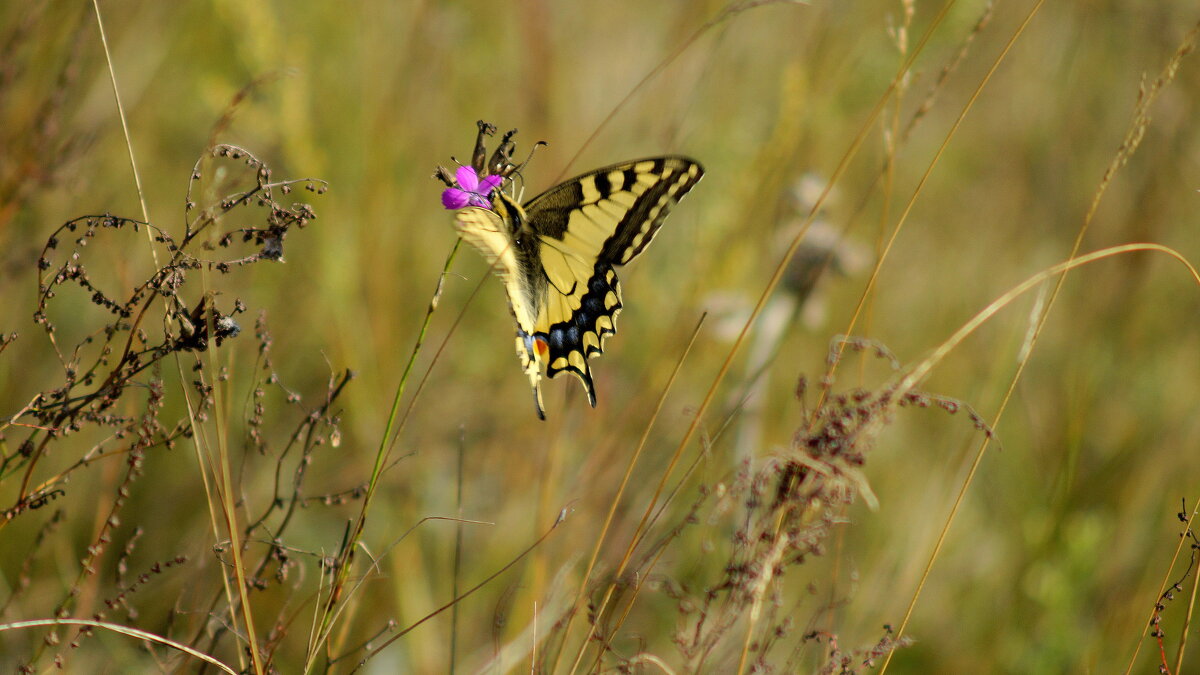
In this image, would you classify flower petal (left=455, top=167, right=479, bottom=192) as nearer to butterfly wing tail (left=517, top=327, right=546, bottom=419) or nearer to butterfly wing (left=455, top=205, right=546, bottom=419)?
butterfly wing (left=455, top=205, right=546, bottom=419)

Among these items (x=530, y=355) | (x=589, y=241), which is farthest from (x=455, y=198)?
(x=589, y=241)

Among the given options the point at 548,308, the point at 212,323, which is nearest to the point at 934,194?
the point at 548,308

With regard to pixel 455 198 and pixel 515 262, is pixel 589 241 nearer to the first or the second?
pixel 515 262

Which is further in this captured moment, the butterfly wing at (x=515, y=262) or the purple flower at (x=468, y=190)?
the butterfly wing at (x=515, y=262)

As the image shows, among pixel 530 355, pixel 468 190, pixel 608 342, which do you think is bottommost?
pixel 530 355

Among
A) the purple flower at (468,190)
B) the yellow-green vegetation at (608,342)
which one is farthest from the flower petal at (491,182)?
the yellow-green vegetation at (608,342)

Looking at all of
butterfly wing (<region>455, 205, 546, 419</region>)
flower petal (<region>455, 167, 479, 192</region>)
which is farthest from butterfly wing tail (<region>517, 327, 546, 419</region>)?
flower petal (<region>455, 167, 479, 192</region>)

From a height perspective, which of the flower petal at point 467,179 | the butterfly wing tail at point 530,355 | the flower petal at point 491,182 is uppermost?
the flower petal at point 467,179

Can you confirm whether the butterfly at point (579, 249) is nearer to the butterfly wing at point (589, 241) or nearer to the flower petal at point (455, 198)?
the butterfly wing at point (589, 241)
